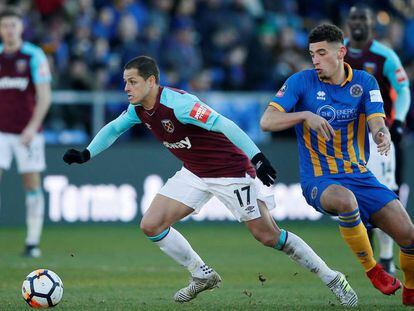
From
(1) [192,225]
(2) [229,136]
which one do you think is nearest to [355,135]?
(2) [229,136]

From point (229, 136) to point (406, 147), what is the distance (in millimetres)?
9668

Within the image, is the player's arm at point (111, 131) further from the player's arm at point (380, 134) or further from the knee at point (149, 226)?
the player's arm at point (380, 134)

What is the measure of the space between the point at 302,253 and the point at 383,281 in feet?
2.32

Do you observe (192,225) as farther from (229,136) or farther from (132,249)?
(229,136)

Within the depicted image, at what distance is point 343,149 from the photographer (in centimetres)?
827

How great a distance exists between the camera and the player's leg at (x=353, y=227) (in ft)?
26.0

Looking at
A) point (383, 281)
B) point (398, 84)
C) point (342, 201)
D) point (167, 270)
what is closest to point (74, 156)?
point (342, 201)

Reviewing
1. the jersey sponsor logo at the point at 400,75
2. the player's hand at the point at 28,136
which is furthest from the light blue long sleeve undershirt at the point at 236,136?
the player's hand at the point at 28,136

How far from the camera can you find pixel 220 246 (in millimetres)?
13852

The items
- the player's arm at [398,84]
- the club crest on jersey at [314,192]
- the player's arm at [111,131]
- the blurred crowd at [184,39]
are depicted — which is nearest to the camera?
the club crest on jersey at [314,192]

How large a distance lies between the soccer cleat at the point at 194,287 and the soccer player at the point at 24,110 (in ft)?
14.0

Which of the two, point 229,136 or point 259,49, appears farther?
point 259,49

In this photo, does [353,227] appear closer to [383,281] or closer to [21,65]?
[383,281]

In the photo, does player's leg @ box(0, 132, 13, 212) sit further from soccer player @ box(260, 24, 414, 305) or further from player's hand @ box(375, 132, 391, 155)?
player's hand @ box(375, 132, 391, 155)
